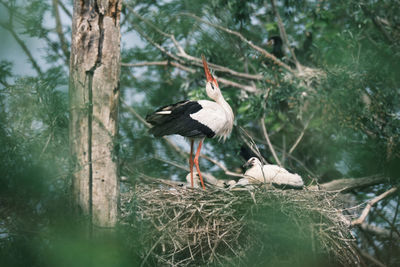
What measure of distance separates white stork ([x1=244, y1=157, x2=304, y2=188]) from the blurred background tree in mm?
232

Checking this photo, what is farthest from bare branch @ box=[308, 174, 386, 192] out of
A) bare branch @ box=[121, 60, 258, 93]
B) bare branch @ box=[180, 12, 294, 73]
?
bare branch @ box=[121, 60, 258, 93]

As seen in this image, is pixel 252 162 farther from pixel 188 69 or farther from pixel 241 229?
pixel 188 69

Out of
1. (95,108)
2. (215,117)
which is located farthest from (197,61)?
(95,108)

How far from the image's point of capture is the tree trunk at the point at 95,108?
165 inches

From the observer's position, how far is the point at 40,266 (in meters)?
3.68

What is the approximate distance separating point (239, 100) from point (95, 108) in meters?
5.49

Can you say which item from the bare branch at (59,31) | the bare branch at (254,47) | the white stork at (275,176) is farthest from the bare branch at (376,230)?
the bare branch at (59,31)

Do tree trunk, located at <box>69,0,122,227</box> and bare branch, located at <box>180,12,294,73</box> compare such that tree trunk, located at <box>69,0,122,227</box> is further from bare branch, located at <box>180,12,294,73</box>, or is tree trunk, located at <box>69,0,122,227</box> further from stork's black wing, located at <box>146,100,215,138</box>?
bare branch, located at <box>180,12,294,73</box>

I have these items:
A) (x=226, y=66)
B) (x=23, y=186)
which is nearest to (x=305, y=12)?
(x=226, y=66)

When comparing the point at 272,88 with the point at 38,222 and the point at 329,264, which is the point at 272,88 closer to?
the point at 329,264

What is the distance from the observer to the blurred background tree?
165 inches

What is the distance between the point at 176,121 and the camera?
20.2 ft

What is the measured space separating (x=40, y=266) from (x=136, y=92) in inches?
283

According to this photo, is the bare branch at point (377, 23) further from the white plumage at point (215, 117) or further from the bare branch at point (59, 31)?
the bare branch at point (59, 31)
